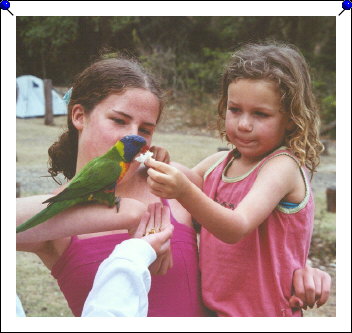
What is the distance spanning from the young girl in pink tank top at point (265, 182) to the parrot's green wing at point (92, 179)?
182 mm

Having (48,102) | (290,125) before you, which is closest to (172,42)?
(48,102)

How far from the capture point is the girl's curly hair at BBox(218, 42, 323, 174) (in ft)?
2.46

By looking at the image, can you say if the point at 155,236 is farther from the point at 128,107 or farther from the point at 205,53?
the point at 205,53

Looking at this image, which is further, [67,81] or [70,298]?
[67,81]

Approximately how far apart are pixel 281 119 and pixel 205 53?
41 cm

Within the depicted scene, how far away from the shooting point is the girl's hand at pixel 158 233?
73 centimetres

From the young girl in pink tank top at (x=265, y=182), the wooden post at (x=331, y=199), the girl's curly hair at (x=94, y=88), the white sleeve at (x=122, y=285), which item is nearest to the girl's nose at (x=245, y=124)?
the young girl in pink tank top at (x=265, y=182)

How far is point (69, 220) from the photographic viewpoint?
2.31 ft

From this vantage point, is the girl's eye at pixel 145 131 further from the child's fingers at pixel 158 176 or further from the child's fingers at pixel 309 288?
the child's fingers at pixel 309 288

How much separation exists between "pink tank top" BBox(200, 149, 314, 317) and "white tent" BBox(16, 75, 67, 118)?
39 centimetres

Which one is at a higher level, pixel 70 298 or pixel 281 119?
pixel 281 119

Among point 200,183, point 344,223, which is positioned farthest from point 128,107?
point 344,223

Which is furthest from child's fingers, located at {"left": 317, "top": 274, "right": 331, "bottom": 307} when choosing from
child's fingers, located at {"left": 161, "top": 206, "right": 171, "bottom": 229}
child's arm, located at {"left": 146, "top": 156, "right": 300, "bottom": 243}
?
child's fingers, located at {"left": 161, "top": 206, "right": 171, "bottom": 229}

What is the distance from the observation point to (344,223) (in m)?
0.82
